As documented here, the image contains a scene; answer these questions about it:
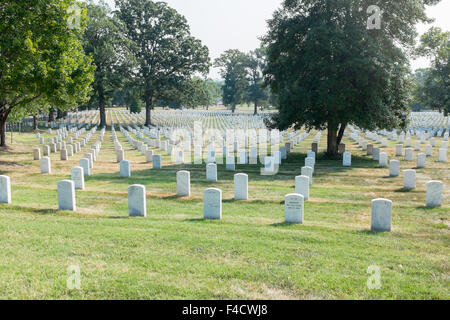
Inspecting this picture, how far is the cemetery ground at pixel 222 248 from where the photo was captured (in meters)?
5.89

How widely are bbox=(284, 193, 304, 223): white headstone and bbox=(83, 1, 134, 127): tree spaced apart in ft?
135

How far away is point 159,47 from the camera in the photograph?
2124 inches

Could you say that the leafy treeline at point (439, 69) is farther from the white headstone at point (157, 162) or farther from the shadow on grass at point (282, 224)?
the shadow on grass at point (282, 224)

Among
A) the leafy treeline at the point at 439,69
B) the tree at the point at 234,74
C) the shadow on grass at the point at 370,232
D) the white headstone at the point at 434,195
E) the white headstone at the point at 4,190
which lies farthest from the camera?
the tree at the point at 234,74

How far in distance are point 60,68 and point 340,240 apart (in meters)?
14.7

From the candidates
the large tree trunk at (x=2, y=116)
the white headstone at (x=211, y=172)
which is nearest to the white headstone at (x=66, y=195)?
the white headstone at (x=211, y=172)

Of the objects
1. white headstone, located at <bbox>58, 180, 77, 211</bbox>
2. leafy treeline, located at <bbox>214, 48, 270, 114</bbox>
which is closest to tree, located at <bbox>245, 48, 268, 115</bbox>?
leafy treeline, located at <bbox>214, 48, 270, 114</bbox>

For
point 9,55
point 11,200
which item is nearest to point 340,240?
point 11,200

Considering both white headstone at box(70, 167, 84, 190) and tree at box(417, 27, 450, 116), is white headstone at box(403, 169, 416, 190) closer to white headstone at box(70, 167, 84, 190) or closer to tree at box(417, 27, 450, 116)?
white headstone at box(70, 167, 84, 190)

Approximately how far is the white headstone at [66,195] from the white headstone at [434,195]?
33.5ft

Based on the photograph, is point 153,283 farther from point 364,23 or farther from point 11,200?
point 364,23

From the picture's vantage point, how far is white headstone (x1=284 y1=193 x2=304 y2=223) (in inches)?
375

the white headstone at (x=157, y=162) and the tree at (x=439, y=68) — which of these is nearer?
the white headstone at (x=157, y=162)

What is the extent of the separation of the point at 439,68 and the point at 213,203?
4760 cm
